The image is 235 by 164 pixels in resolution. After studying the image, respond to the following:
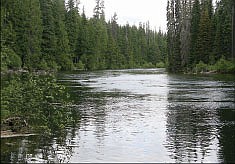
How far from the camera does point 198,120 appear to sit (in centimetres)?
2411

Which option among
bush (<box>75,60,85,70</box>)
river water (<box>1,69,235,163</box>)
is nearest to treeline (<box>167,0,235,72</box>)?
bush (<box>75,60,85,70</box>)

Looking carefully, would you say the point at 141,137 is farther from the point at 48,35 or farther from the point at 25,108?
the point at 48,35

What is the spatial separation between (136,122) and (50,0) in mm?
83626

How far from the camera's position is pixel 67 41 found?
101875 millimetres

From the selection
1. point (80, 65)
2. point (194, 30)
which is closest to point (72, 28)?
point (80, 65)

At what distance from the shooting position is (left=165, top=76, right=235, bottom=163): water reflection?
53.8 ft

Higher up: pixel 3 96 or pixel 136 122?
pixel 3 96

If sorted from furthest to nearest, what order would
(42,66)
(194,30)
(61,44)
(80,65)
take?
1. (80,65)
2. (61,44)
3. (194,30)
4. (42,66)

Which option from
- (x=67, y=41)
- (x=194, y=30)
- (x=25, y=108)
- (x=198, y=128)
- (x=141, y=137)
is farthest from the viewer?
(x=67, y=41)

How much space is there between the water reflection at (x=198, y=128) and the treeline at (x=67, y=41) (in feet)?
76.9

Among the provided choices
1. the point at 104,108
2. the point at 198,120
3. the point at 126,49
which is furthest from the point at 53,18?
the point at 198,120

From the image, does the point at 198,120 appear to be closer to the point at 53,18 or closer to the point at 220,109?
the point at 220,109

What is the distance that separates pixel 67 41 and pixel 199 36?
30159 mm

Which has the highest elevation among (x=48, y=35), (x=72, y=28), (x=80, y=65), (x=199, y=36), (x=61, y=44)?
(x=72, y=28)
